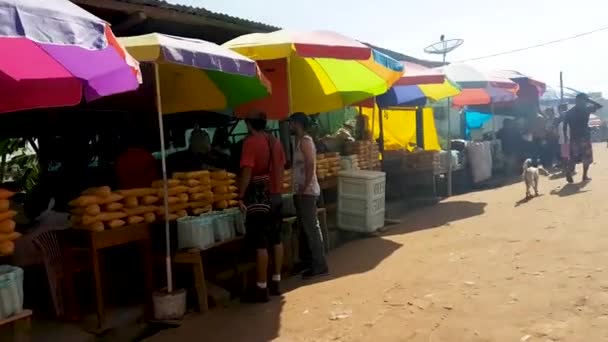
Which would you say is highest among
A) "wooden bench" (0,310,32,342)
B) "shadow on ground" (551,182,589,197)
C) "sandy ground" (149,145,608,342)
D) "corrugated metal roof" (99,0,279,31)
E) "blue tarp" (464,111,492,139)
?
"corrugated metal roof" (99,0,279,31)

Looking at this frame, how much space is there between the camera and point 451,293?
17.3 ft

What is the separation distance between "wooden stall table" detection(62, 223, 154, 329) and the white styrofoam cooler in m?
3.72

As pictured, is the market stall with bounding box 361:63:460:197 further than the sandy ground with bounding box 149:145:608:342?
Yes

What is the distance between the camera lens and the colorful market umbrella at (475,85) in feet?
42.4

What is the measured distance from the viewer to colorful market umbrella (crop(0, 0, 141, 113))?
3004 millimetres

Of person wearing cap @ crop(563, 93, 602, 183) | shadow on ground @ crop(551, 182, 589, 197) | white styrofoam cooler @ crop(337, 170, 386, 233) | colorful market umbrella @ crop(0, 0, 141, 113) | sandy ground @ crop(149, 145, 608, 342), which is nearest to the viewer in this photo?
colorful market umbrella @ crop(0, 0, 141, 113)

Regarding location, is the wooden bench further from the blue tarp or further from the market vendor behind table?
the blue tarp

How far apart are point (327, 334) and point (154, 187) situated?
2.01 metres

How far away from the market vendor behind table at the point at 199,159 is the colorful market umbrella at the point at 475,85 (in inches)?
274

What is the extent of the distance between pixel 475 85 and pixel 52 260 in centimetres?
1058

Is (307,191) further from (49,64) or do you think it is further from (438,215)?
(438,215)

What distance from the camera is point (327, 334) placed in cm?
462

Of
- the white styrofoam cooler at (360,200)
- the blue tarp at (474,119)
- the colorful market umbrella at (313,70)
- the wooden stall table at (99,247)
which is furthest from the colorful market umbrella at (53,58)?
the blue tarp at (474,119)

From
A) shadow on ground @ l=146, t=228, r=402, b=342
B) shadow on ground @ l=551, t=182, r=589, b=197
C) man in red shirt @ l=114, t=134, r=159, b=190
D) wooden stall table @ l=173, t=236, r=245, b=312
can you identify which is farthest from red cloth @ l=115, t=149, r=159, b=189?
shadow on ground @ l=551, t=182, r=589, b=197
